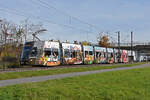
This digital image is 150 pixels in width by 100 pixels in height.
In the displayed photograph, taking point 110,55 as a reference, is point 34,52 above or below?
above

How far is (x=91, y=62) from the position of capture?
3244cm

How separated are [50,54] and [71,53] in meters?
4.44

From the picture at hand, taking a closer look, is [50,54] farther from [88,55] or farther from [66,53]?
[88,55]

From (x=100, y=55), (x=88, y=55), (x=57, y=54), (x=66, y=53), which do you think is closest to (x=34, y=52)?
(x=57, y=54)

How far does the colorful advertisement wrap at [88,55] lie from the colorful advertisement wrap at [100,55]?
4.39ft

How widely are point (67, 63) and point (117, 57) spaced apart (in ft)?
61.2

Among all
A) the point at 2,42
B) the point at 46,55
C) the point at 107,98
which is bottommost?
the point at 107,98

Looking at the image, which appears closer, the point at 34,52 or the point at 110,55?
the point at 34,52

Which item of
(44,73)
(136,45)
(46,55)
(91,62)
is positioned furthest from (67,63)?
(136,45)

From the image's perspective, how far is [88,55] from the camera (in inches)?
1237

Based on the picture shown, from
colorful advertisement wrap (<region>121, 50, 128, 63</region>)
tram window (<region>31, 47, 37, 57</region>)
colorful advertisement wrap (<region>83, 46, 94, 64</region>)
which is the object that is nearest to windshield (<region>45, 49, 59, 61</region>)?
tram window (<region>31, 47, 37, 57</region>)

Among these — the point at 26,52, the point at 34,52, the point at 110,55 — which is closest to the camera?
the point at 34,52

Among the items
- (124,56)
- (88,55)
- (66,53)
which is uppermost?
(66,53)

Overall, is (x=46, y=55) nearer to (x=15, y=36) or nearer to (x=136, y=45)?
(x=15, y=36)
